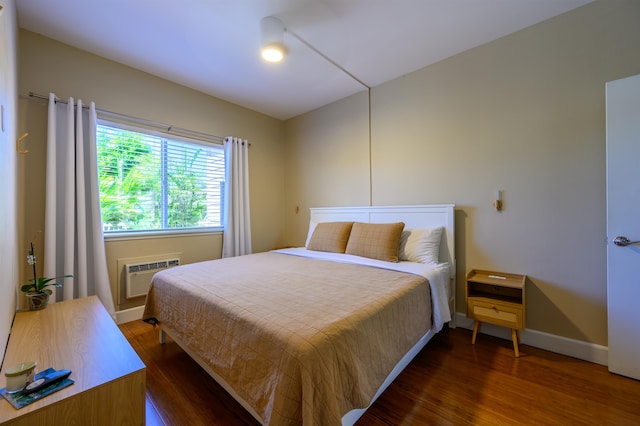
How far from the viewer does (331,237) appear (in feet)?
9.70

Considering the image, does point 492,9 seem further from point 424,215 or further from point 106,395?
point 106,395

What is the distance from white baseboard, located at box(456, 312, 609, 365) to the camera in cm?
190

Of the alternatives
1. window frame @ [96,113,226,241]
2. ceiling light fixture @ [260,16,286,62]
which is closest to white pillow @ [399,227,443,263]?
ceiling light fixture @ [260,16,286,62]

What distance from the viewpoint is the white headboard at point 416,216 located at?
250 cm

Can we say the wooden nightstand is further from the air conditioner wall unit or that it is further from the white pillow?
the air conditioner wall unit

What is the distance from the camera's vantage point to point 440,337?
2336 mm

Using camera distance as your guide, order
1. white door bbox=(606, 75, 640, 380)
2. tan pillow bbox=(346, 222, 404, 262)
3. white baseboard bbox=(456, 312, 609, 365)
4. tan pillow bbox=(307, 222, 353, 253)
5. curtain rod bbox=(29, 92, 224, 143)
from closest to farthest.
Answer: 1. white door bbox=(606, 75, 640, 380)
2. white baseboard bbox=(456, 312, 609, 365)
3. curtain rod bbox=(29, 92, 224, 143)
4. tan pillow bbox=(346, 222, 404, 262)
5. tan pillow bbox=(307, 222, 353, 253)

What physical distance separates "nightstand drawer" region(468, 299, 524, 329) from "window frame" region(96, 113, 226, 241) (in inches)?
118

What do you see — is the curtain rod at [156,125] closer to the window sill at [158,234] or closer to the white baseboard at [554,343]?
the window sill at [158,234]

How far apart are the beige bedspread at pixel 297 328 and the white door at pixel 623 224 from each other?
1232 mm

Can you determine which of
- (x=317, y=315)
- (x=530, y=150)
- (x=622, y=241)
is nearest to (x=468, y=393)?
(x=317, y=315)

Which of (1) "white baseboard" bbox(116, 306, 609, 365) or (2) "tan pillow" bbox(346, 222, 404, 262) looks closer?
(1) "white baseboard" bbox(116, 306, 609, 365)

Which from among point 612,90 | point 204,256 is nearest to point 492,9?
point 612,90

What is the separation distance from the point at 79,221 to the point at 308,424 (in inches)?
104
